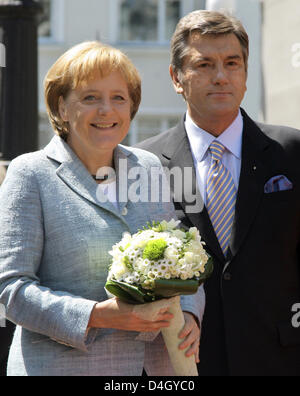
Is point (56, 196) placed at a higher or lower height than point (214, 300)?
higher

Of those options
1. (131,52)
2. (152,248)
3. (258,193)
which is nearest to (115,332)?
(152,248)

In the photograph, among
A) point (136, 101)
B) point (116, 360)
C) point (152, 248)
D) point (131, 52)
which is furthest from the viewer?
point (131, 52)

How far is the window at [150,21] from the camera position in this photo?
1652 centimetres

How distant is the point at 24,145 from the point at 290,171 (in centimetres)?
211

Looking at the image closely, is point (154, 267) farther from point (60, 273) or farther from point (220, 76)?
point (220, 76)

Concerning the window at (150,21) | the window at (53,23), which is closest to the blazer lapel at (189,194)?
the window at (53,23)

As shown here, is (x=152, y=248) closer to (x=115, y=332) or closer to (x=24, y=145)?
(x=115, y=332)

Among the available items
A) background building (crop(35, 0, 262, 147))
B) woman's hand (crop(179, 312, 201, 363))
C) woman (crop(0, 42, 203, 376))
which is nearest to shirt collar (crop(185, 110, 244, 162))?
woman (crop(0, 42, 203, 376))

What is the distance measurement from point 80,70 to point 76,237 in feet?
1.96

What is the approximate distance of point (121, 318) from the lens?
2.54 m

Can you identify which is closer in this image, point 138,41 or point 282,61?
point 282,61

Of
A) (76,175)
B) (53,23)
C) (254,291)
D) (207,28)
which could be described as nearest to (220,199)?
(254,291)

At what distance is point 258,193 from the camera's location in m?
3.46
